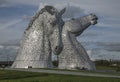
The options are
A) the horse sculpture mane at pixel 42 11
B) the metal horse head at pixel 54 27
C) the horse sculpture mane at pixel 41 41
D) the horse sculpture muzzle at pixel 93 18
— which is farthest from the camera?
the horse sculpture mane at pixel 42 11

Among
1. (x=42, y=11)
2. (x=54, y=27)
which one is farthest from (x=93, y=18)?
(x=42, y=11)

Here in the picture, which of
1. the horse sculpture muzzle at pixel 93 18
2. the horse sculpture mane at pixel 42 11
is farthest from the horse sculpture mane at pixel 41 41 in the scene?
the horse sculpture muzzle at pixel 93 18

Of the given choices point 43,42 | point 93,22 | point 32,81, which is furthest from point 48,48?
point 32,81

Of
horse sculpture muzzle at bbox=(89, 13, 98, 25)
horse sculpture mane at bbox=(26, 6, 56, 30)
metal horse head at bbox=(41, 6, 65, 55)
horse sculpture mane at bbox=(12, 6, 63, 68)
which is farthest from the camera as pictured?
horse sculpture mane at bbox=(26, 6, 56, 30)

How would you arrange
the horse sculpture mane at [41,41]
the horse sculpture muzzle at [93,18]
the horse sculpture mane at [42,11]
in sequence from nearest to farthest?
the horse sculpture mane at [41,41]
the horse sculpture muzzle at [93,18]
the horse sculpture mane at [42,11]

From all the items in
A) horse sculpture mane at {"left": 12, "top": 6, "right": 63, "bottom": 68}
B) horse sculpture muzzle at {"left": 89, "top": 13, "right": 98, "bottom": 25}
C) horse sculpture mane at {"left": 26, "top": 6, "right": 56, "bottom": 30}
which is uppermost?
horse sculpture mane at {"left": 26, "top": 6, "right": 56, "bottom": 30}

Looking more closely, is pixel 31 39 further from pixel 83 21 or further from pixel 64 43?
pixel 83 21

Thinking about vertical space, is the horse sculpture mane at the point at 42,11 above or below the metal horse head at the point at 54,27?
above

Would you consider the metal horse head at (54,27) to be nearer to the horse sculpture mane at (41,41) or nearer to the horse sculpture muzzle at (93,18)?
the horse sculpture mane at (41,41)

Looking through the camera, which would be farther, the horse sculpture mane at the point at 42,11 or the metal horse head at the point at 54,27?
the horse sculpture mane at the point at 42,11

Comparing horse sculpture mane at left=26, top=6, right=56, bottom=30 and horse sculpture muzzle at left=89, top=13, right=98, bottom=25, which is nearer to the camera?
horse sculpture muzzle at left=89, top=13, right=98, bottom=25

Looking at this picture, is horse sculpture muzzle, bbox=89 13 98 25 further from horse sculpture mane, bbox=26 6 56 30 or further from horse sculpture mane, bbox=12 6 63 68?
horse sculpture mane, bbox=26 6 56 30

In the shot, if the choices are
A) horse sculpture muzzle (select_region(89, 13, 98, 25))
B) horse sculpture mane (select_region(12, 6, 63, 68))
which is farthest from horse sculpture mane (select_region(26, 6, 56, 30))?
horse sculpture muzzle (select_region(89, 13, 98, 25))

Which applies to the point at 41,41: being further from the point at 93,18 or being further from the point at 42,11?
the point at 93,18
